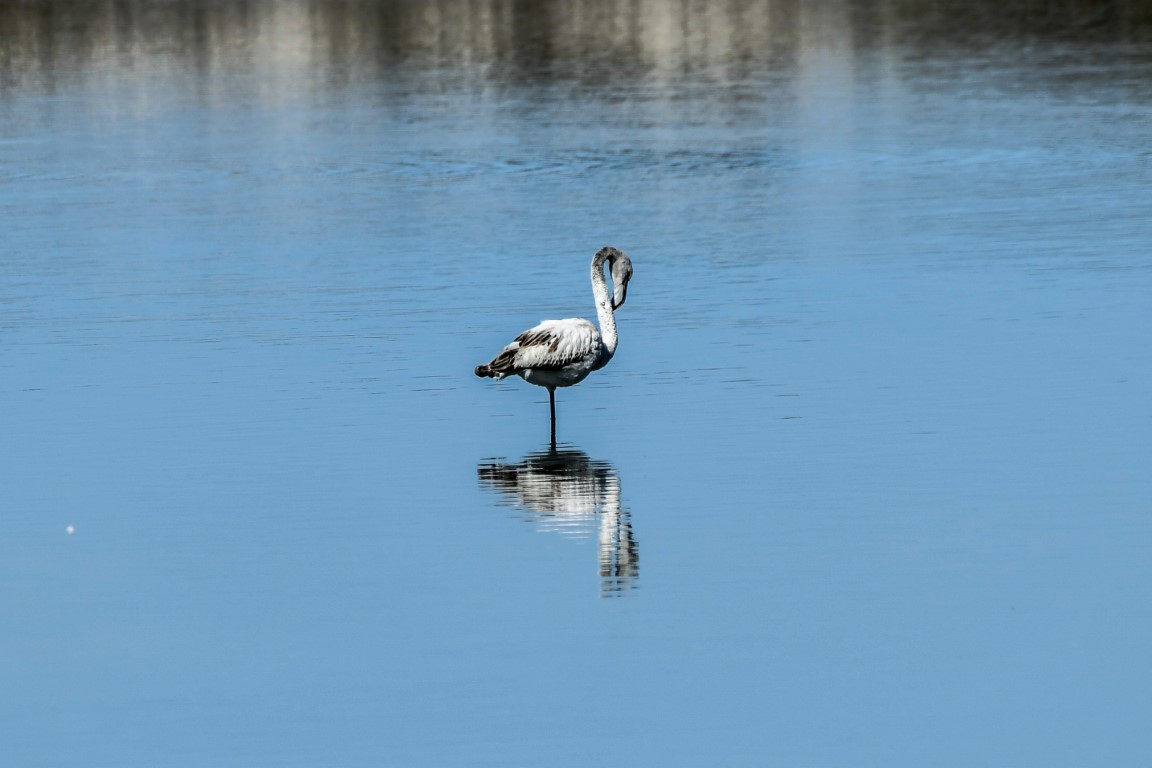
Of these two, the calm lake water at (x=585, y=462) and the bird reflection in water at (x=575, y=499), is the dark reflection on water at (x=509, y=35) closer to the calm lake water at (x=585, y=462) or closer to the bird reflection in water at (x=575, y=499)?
the calm lake water at (x=585, y=462)

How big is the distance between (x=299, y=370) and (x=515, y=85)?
118 feet

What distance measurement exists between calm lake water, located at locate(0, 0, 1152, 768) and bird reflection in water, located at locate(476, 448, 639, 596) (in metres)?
0.04

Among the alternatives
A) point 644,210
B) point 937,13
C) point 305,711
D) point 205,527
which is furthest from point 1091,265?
point 937,13

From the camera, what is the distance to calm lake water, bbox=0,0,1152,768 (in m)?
9.71

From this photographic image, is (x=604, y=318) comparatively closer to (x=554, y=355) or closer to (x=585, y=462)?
(x=554, y=355)

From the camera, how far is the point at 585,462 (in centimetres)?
1471

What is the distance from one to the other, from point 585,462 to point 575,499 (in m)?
1.14

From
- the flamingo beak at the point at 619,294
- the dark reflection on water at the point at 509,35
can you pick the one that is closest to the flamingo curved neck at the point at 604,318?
the flamingo beak at the point at 619,294

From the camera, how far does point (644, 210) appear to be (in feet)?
95.9

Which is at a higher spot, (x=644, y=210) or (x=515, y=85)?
(x=515, y=85)

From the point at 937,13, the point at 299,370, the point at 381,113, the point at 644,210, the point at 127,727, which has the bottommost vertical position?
the point at 127,727

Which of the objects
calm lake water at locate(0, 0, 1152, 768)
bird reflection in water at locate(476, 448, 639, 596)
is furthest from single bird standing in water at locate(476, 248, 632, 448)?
bird reflection in water at locate(476, 448, 639, 596)

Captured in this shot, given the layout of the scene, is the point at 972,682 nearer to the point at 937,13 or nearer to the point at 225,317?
the point at 225,317

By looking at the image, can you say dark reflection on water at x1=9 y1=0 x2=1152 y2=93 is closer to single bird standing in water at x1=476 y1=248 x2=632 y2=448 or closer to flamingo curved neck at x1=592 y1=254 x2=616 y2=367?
flamingo curved neck at x1=592 y1=254 x2=616 y2=367
